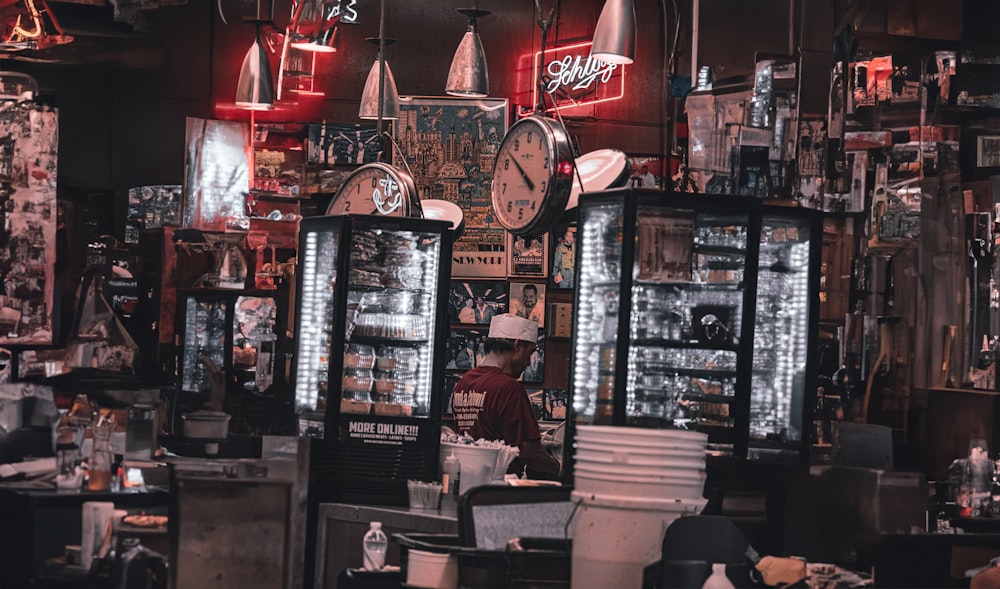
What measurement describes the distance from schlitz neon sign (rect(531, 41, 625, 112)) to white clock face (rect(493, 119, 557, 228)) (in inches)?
110

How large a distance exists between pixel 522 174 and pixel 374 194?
1066 mm

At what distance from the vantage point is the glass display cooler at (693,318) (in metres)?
6.10

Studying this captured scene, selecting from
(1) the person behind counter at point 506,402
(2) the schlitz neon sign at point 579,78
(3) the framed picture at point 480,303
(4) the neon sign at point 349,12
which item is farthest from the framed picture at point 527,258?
(1) the person behind counter at point 506,402

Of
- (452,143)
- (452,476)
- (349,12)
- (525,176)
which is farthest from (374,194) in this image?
(349,12)

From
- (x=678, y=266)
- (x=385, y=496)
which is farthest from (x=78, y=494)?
(x=678, y=266)

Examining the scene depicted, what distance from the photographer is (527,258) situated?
33.0ft

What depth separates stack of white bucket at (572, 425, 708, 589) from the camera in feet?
14.7

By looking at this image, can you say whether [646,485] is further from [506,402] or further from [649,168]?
[649,168]

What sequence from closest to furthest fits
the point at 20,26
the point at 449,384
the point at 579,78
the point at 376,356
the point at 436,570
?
the point at 436,570 < the point at 376,356 < the point at 20,26 < the point at 579,78 < the point at 449,384

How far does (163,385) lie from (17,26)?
286 cm

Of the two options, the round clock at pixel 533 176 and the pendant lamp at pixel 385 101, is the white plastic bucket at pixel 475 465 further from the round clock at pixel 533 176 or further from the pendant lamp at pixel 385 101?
the pendant lamp at pixel 385 101

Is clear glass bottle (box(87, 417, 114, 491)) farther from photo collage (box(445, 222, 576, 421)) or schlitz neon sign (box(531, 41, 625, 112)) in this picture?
schlitz neon sign (box(531, 41, 625, 112))

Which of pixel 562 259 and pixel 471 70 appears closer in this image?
pixel 471 70

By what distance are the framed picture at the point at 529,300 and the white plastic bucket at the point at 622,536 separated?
5.53 m
